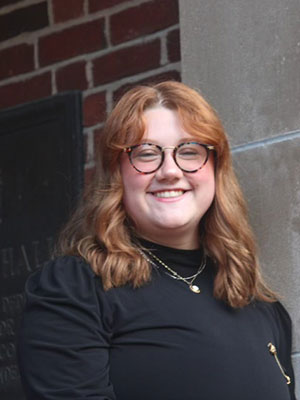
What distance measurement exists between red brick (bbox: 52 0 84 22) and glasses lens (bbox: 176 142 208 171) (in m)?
1.42

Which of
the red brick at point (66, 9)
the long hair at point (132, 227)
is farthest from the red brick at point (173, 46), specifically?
the long hair at point (132, 227)

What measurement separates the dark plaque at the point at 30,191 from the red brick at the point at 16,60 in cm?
19

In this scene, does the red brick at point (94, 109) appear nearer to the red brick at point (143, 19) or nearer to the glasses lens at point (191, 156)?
the red brick at point (143, 19)

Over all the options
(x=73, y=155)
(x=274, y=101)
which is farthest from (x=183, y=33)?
(x=73, y=155)

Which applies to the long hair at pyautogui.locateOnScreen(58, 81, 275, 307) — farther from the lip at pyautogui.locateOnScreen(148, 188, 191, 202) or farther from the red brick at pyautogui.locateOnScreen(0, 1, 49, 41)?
the red brick at pyautogui.locateOnScreen(0, 1, 49, 41)

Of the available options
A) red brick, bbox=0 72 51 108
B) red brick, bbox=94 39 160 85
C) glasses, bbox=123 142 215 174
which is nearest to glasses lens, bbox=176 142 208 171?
glasses, bbox=123 142 215 174

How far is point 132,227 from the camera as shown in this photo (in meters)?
3.07

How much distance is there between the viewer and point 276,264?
333 centimetres

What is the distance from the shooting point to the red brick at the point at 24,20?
4.44m

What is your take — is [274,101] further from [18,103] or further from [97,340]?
[18,103]

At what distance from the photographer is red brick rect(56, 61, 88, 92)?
4.27 m

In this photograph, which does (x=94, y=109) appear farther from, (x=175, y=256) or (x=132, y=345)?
(x=132, y=345)

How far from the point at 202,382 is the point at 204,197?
1.72 ft

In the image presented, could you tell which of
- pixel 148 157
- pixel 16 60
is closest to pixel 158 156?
pixel 148 157
